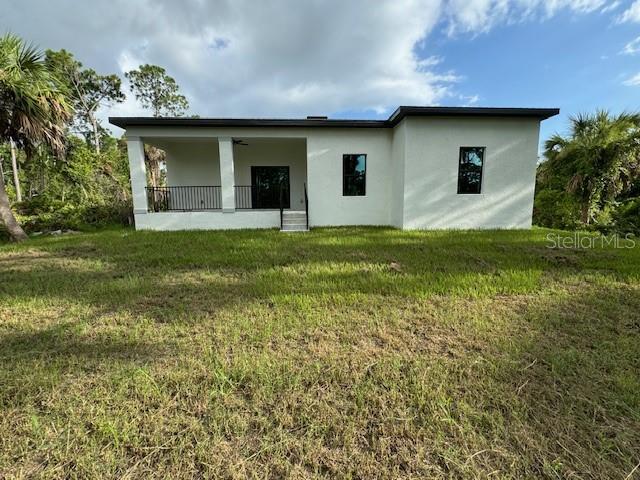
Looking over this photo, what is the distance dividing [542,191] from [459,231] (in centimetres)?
1064

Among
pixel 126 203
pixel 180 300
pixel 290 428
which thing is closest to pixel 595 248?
pixel 290 428

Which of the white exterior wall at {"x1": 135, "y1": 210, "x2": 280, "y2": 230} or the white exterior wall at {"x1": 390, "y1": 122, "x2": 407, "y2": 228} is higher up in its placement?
the white exterior wall at {"x1": 390, "y1": 122, "x2": 407, "y2": 228}

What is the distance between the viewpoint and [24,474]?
4.80 ft

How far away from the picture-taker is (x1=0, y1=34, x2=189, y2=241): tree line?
7.32 metres

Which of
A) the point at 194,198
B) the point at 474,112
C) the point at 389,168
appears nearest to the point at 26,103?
the point at 194,198

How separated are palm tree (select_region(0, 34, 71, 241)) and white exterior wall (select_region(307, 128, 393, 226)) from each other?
710cm

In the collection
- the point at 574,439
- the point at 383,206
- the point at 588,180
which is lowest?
the point at 574,439

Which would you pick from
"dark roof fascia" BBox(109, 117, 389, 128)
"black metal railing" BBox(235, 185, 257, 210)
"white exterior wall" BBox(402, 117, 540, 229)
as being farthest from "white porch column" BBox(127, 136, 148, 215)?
"white exterior wall" BBox(402, 117, 540, 229)

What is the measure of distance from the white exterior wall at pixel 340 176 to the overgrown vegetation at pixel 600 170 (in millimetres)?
8202

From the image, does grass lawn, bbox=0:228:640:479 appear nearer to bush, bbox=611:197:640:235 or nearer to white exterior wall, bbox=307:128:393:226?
white exterior wall, bbox=307:128:393:226

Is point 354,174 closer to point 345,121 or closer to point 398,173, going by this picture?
point 398,173

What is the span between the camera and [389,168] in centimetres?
1022

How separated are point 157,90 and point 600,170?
31.0 metres

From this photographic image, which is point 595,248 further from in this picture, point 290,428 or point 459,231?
point 290,428
